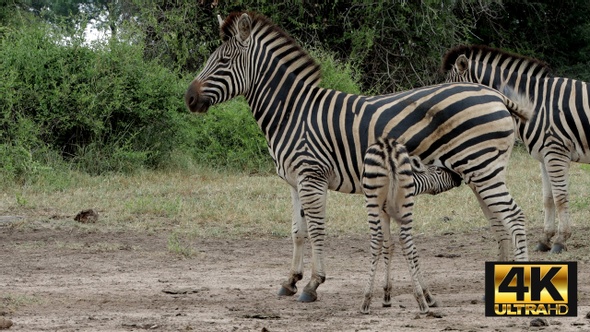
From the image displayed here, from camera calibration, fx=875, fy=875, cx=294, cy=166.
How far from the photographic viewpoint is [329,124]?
24.6 feet

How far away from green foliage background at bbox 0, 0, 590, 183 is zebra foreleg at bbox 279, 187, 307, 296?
22.8ft

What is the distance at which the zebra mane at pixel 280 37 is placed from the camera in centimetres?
799

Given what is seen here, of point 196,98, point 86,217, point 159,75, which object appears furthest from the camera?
point 159,75

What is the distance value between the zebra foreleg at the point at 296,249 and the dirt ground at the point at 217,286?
15 cm

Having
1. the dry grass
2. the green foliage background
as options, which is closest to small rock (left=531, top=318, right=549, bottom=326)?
the dry grass

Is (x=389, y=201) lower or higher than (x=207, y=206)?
lower

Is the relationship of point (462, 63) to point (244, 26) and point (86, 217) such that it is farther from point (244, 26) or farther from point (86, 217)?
point (86, 217)

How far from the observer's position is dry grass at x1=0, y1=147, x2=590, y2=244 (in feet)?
36.6

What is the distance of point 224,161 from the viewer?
16.4 metres

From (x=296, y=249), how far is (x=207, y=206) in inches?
183

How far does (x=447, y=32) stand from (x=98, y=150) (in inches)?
371

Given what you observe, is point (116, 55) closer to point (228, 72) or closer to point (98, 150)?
point (98, 150)

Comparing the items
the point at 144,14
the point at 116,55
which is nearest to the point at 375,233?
the point at 116,55

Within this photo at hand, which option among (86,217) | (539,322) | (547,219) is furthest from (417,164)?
(86,217)
